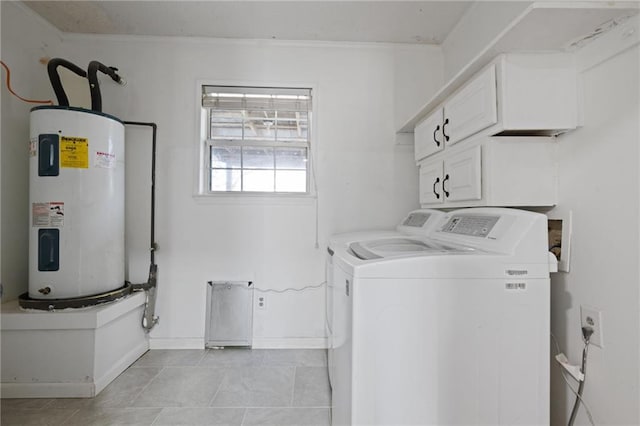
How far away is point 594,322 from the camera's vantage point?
1102 mm

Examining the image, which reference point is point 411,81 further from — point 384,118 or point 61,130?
point 61,130

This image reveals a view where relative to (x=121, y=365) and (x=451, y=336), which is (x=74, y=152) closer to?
(x=121, y=365)

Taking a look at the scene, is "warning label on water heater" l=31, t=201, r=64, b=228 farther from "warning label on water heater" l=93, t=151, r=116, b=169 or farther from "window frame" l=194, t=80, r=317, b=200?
"window frame" l=194, t=80, r=317, b=200

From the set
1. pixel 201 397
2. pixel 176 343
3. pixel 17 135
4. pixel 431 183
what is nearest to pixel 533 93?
pixel 431 183

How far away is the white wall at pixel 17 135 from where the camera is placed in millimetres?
1838

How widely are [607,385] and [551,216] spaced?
27.4 inches

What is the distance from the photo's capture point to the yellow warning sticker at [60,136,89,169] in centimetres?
168

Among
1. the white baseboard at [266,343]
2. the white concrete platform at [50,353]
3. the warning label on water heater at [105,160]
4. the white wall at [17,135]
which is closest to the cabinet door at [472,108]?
the white baseboard at [266,343]

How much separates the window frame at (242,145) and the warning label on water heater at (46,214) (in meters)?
0.85

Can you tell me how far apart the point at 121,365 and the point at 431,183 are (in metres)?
2.48

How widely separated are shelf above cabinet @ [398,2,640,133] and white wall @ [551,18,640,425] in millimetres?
74

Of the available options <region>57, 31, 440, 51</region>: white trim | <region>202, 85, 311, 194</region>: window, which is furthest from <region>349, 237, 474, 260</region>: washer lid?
<region>57, 31, 440, 51</region>: white trim

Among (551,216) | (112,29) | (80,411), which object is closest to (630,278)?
(551,216)

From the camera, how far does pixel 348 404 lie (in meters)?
1.01
